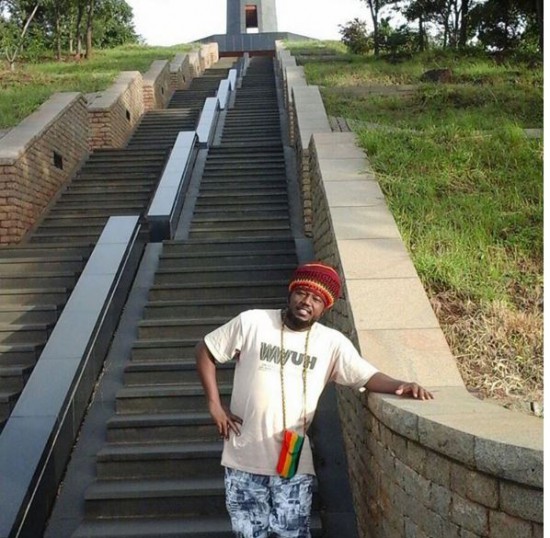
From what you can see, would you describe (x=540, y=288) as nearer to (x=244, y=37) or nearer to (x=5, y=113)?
(x=5, y=113)

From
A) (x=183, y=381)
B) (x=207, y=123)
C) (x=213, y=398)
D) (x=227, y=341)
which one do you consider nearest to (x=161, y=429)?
(x=183, y=381)

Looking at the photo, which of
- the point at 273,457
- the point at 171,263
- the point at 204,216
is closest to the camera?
the point at 273,457

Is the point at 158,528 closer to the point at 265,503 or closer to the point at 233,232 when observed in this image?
the point at 265,503

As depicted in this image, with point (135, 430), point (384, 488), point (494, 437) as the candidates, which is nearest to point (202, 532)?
point (135, 430)

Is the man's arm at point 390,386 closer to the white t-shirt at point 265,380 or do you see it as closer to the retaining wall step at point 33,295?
the white t-shirt at point 265,380

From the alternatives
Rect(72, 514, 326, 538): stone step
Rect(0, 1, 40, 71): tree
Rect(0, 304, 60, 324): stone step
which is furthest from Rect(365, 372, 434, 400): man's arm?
Rect(0, 1, 40, 71): tree

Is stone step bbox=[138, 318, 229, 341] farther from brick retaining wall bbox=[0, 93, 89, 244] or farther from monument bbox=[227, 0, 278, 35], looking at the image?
monument bbox=[227, 0, 278, 35]

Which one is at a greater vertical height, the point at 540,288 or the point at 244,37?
the point at 244,37

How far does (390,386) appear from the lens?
350 cm

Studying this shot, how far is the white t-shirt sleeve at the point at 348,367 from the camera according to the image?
3453mm

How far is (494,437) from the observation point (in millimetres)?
2938

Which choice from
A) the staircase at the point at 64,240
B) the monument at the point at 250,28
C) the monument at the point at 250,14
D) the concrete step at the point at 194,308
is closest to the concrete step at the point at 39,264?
the staircase at the point at 64,240

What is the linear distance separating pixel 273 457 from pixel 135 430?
2.32 metres

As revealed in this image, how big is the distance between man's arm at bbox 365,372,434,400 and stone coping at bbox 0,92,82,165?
7.40 m
